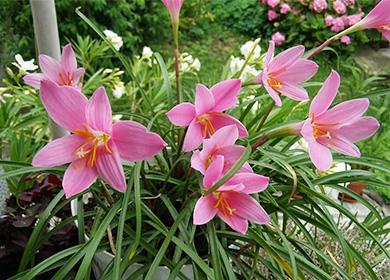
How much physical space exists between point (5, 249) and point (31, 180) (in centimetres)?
20

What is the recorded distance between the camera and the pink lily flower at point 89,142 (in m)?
0.74

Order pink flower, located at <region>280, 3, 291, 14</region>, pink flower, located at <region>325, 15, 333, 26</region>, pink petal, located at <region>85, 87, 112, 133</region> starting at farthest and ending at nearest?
pink flower, located at <region>280, 3, 291, 14</region>
pink flower, located at <region>325, 15, 333, 26</region>
pink petal, located at <region>85, 87, 112, 133</region>

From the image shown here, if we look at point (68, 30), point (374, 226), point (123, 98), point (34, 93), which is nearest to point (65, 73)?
point (374, 226)

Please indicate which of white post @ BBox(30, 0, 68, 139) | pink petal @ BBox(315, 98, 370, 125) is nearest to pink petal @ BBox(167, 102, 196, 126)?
pink petal @ BBox(315, 98, 370, 125)

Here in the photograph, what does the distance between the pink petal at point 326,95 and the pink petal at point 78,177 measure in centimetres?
36

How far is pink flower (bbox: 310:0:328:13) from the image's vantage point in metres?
3.99

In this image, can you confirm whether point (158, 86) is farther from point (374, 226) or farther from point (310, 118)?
point (310, 118)

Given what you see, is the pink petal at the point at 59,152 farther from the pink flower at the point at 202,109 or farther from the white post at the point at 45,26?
the white post at the point at 45,26

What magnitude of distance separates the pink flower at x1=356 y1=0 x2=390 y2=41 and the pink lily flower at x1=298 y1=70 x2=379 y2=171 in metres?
0.16

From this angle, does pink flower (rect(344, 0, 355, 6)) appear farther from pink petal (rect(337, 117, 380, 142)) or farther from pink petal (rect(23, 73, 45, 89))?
pink petal (rect(23, 73, 45, 89))

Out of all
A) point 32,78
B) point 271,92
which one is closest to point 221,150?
point 271,92

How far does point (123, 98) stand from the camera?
2.28m

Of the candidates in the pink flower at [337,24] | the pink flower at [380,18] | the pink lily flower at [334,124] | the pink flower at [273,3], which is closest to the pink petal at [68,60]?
the pink lily flower at [334,124]

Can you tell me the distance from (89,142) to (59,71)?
200mm
